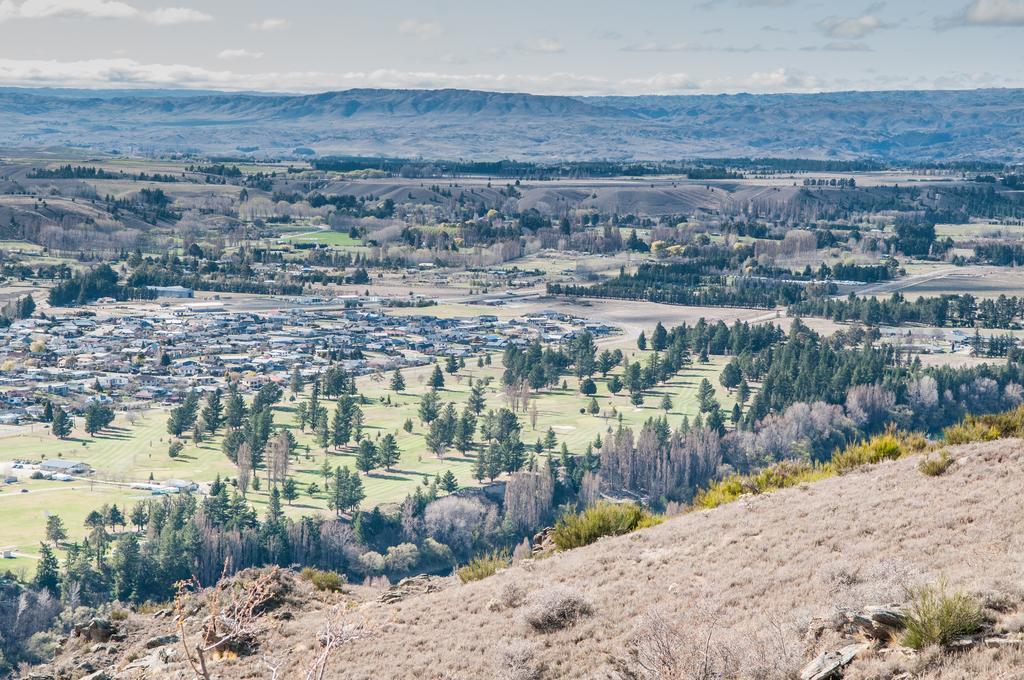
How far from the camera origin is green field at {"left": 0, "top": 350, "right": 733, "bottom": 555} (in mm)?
57531

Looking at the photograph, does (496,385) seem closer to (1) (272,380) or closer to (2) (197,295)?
(1) (272,380)

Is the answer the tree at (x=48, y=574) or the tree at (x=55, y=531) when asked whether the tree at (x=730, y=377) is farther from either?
the tree at (x=48, y=574)

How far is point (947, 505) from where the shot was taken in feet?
71.2

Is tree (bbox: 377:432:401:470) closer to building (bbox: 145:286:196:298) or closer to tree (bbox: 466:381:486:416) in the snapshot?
tree (bbox: 466:381:486:416)

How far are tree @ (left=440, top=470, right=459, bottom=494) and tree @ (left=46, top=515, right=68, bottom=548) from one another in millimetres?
17253

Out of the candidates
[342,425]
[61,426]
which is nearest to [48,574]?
[342,425]

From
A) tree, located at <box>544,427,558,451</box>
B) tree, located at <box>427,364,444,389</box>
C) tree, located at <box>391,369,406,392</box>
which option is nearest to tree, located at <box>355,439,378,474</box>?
tree, located at <box>544,427,558,451</box>

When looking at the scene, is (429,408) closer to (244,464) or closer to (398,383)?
(398,383)

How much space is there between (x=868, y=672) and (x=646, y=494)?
165 ft

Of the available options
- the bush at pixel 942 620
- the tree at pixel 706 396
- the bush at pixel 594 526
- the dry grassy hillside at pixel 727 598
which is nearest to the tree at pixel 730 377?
the tree at pixel 706 396

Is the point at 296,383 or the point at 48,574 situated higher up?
the point at 48,574

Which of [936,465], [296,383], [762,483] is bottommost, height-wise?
[296,383]

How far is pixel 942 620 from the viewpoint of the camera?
49.6 feet

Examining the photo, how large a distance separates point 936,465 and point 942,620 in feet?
33.3
